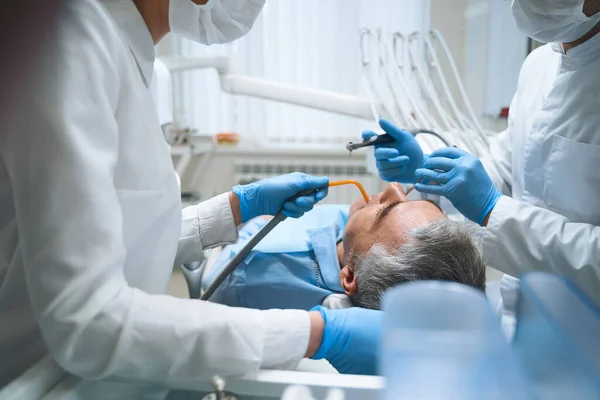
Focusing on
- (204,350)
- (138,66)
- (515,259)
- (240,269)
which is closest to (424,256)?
(515,259)

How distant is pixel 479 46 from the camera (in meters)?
2.82

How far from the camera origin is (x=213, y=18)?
104cm

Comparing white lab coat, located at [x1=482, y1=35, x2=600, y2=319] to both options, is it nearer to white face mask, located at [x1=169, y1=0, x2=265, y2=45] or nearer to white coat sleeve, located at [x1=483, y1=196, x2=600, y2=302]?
white coat sleeve, located at [x1=483, y1=196, x2=600, y2=302]

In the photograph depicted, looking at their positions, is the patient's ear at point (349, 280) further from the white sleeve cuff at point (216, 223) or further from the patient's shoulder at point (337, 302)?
the white sleeve cuff at point (216, 223)

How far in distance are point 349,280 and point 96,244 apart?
0.93 meters

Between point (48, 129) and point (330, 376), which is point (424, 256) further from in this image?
point (48, 129)

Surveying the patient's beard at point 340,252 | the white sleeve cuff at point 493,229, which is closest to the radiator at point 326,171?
the patient's beard at point 340,252

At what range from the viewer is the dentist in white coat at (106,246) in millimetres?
644

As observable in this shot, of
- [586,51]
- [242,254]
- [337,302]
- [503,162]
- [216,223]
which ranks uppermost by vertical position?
[586,51]

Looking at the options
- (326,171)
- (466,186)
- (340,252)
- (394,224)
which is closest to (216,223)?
(340,252)

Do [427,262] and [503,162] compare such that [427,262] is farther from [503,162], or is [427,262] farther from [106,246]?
[106,246]

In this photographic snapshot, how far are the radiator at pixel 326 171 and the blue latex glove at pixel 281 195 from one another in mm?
1893

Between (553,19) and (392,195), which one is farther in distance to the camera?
(392,195)

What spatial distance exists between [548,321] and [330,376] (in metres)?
0.30
